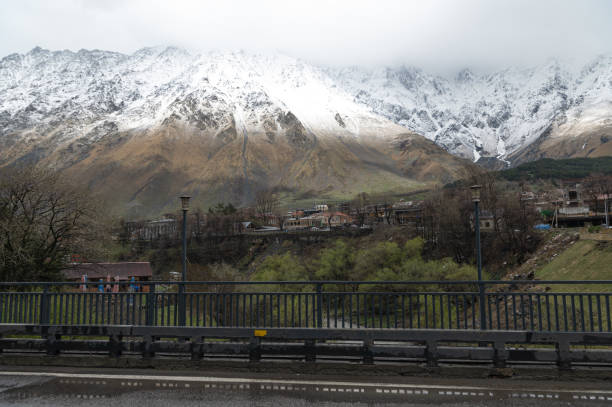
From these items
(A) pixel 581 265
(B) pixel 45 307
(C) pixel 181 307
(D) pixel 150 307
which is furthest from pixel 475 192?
(A) pixel 581 265

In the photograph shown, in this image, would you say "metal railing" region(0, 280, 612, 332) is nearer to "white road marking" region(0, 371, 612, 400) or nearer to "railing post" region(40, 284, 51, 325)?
"railing post" region(40, 284, 51, 325)

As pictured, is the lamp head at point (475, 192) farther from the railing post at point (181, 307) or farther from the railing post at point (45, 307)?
the railing post at point (45, 307)

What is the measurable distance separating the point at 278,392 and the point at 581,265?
37319mm

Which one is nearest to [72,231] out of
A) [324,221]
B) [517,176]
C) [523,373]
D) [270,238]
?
[523,373]

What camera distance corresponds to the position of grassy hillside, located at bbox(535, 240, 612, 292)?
3210 centimetres

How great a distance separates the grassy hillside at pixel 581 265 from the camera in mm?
32100

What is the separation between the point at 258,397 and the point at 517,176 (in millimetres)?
205742

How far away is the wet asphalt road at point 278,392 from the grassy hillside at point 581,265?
25569 millimetres

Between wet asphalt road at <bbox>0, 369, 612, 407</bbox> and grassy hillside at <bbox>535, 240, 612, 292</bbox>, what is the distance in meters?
25.6

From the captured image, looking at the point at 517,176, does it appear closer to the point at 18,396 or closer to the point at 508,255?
the point at 508,255

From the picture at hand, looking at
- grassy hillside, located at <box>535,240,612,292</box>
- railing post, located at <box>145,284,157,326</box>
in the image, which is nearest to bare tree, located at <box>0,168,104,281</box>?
railing post, located at <box>145,284,157,326</box>

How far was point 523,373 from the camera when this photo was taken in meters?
8.47

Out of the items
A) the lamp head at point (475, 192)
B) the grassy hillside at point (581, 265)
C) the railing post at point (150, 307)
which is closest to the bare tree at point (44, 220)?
the railing post at point (150, 307)

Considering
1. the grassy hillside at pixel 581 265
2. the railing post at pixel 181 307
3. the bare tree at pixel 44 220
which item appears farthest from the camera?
the grassy hillside at pixel 581 265
